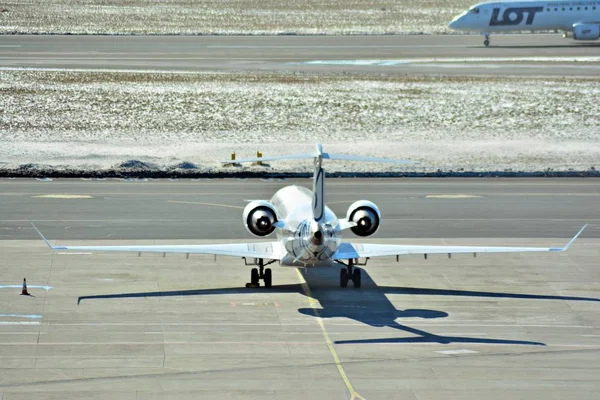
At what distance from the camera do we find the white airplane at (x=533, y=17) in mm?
118000

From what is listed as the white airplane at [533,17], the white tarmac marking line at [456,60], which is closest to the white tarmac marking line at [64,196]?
the white tarmac marking line at [456,60]

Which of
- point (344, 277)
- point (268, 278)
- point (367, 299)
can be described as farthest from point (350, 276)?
point (268, 278)

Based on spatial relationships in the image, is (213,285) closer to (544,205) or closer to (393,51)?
(544,205)

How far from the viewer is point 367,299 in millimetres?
36969

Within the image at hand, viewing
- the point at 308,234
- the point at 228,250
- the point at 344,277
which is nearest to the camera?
the point at 308,234

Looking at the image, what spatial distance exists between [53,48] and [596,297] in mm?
80842

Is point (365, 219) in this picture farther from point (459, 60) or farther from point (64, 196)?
point (459, 60)

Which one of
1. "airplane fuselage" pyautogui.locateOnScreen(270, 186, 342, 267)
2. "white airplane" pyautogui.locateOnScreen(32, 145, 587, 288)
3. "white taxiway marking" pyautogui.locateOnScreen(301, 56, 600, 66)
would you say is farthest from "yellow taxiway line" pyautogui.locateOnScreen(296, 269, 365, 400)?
"white taxiway marking" pyautogui.locateOnScreen(301, 56, 600, 66)

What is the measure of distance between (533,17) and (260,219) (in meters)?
89.1

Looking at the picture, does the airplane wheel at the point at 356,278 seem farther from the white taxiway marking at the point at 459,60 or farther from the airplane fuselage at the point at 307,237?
the white taxiway marking at the point at 459,60

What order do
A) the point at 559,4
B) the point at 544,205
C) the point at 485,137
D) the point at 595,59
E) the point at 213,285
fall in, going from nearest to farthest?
the point at 213,285
the point at 544,205
the point at 485,137
the point at 595,59
the point at 559,4

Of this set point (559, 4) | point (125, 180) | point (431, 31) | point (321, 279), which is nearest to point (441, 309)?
point (321, 279)

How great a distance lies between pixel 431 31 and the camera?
436ft

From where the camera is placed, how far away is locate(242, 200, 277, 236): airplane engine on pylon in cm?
3616
